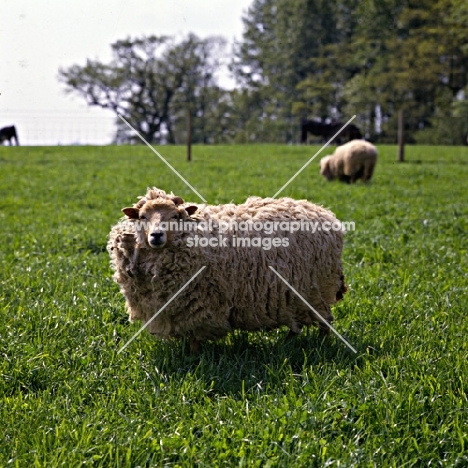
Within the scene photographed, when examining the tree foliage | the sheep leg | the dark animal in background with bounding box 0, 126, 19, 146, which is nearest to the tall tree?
the tree foliage

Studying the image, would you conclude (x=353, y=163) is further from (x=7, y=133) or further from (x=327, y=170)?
(x=7, y=133)

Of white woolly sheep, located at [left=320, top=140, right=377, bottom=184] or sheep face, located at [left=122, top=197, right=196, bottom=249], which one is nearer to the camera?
sheep face, located at [left=122, top=197, right=196, bottom=249]

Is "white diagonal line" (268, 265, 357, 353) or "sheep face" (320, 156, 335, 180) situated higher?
"sheep face" (320, 156, 335, 180)

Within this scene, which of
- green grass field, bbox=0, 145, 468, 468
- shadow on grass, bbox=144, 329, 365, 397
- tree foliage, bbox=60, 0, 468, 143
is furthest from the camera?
tree foliage, bbox=60, 0, 468, 143

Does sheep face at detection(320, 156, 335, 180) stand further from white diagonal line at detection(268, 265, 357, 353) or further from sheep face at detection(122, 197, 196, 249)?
sheep face at detection(122, 197, 196, 249)

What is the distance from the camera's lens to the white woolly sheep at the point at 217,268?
380cm

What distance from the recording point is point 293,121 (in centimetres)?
4550

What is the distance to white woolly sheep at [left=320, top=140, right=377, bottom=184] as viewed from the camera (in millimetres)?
13234

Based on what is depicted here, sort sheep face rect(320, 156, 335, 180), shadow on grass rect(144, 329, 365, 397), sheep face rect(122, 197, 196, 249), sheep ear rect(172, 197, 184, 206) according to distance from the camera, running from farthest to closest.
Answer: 1. sheep face rect(320, 156, 335, 180)
2. sheep ear rect(172, 197, 184, 206)
3. sheep face rect(122, 197, 196, 249)
4. shadow on grass rect(144, 329, 365, 397)

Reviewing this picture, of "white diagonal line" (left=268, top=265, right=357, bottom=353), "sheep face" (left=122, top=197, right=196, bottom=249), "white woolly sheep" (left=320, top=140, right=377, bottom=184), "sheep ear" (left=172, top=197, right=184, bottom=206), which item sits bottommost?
"white diagonal line" (left=268, top=265, right=357, bottom=353)

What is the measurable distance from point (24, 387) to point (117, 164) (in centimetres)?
1446

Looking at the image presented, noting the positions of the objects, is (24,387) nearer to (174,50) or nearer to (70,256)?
(70,256)

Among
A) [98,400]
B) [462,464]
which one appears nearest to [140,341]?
[98,400]

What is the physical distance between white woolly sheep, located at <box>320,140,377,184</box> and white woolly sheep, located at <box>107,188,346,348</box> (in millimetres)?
9367
